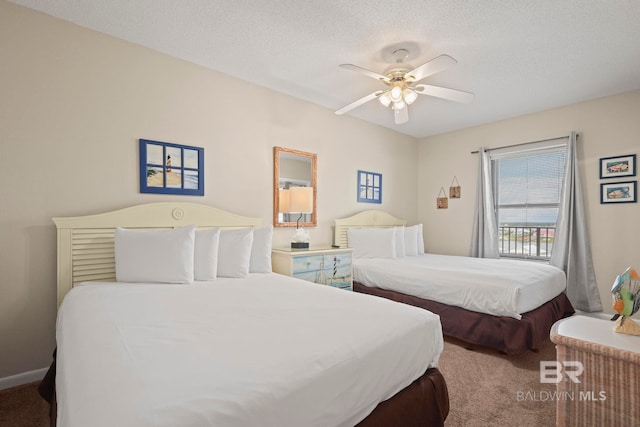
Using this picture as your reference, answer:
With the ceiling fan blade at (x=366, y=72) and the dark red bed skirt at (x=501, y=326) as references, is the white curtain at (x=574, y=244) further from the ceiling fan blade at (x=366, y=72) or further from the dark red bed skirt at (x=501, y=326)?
the ceiling fan blade at (x=366, y=72)

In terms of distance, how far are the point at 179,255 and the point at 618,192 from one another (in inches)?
174

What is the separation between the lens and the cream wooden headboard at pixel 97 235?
2111 mm

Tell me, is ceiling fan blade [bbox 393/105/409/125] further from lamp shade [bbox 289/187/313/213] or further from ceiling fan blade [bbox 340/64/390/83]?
lamp shade [bbox 289/187/313/213]

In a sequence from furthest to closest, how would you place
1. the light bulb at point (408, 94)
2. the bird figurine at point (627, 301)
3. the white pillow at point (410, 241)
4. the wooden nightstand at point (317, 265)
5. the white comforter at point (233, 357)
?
the white pillow at point (410, 241) → the wooden nightstand at point (317, 265) → the light bulb at point (408, 94) → the bird figurine at point (627, 301) → the white comforter at point (233, 357)

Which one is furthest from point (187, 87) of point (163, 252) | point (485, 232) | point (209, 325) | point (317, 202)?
point (485, 232)

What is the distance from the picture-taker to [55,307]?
2.19m

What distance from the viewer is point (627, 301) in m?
1.37

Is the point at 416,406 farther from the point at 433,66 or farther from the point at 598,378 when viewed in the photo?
the point at 433,66

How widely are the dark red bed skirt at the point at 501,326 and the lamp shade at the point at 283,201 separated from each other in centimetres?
159

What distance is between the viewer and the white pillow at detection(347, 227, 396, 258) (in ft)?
12.4

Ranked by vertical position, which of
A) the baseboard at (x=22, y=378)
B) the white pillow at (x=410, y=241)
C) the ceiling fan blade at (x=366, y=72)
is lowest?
the baseboard at (x=22, y=378)

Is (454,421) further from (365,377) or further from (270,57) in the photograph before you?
(270,57)

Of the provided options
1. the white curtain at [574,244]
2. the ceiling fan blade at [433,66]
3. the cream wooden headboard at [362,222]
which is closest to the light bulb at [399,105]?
the ceiling fan blade at [433,66]

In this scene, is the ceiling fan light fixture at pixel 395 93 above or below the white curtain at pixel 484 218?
above
